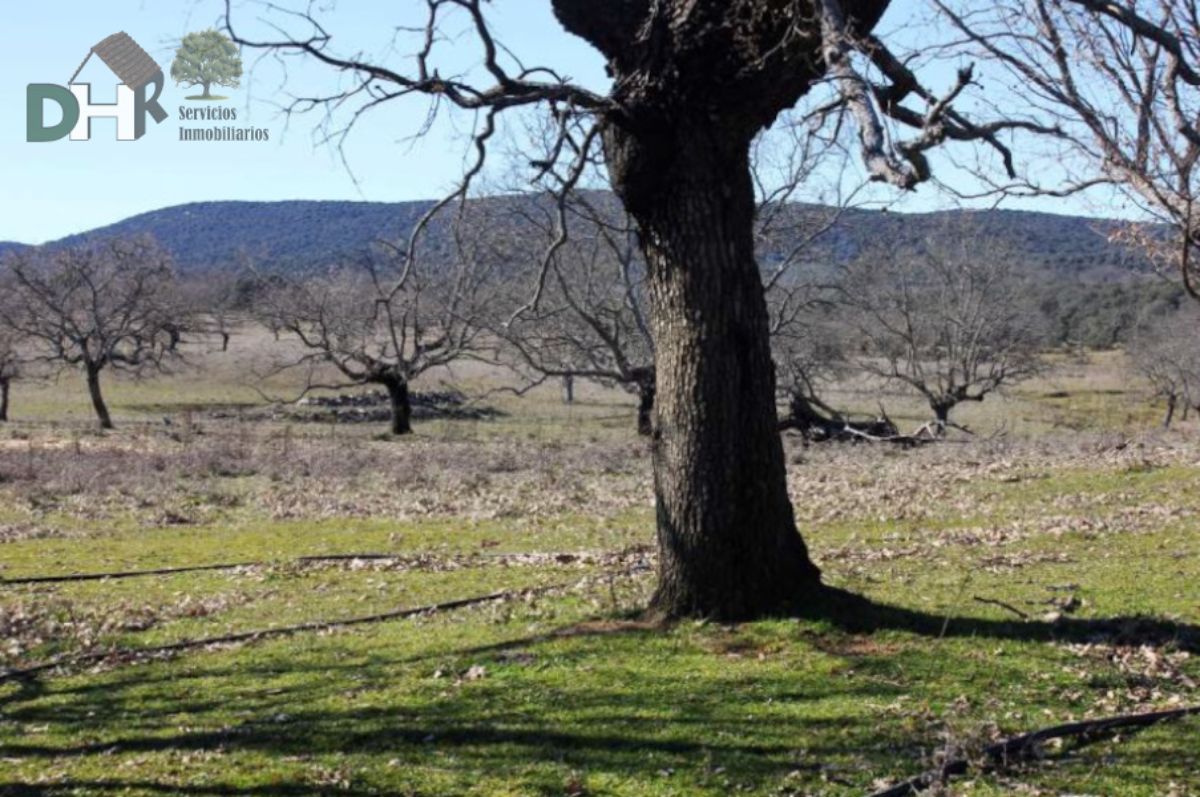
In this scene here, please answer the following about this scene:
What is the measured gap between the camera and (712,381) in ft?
25.6

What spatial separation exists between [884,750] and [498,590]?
5.61 meters

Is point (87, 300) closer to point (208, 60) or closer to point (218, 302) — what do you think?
point (218, 302)

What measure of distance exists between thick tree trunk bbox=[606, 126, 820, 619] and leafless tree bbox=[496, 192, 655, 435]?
20.3 meters

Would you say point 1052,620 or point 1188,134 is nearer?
point 1188,134

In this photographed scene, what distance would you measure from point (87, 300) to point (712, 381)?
133ft

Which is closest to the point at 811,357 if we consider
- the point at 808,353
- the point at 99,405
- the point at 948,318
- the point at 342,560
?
the point at 808,353

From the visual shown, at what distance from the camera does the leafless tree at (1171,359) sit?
48156 mm

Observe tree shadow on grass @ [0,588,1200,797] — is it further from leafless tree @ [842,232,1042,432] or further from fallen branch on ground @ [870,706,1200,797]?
leafless tree @ [842,232,1042,432]

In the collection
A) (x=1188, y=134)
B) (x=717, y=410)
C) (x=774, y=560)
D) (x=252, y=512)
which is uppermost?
(x=1188, y=134)

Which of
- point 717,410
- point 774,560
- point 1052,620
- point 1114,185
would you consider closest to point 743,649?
point 774,560

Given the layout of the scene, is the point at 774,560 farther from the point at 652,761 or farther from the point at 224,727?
the point at 224,727

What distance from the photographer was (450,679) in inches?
284

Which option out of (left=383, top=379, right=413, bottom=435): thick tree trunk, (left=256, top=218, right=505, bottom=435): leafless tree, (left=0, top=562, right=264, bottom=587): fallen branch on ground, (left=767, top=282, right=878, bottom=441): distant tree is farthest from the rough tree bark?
(left=383, top=379, right=413, bottom=435): thick tree trunk

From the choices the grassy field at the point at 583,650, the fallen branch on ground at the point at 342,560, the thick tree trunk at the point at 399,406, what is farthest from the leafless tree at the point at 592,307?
the fallen branch on ground at the point at 342,560
